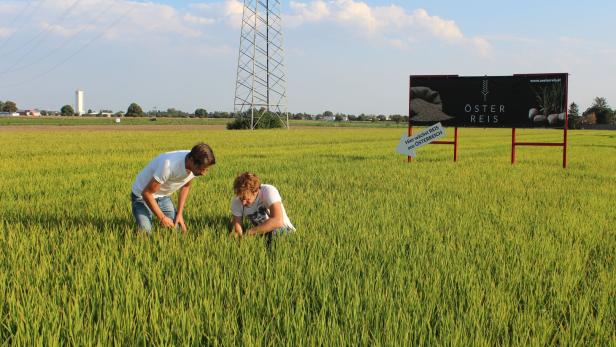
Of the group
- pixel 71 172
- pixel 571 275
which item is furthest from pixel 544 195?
pixel 71 172

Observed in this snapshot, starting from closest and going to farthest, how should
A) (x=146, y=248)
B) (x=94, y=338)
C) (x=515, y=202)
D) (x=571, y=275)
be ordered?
(x=94, y=338)
(x=571, y=275)
(x=146, y=248)
(x=515, y=202)

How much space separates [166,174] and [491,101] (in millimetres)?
A: 12206

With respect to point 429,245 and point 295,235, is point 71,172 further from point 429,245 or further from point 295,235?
point 429,245

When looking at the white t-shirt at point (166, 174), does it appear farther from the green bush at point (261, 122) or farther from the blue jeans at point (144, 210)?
the green bush at point (261, 122)

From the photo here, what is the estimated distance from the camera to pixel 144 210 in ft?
17.6

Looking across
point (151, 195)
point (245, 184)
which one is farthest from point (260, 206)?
point (151, 195)

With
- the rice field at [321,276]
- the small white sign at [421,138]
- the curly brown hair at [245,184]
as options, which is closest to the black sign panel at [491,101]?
the small white sign at [421,138]

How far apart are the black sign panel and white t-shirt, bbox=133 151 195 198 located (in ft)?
37.7

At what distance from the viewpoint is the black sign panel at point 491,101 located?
48.0ft

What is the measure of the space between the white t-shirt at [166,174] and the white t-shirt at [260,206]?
0.59 metres

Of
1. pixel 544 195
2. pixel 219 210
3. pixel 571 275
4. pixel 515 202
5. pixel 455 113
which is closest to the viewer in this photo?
pixel 571 275

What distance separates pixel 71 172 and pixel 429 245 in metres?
9.92

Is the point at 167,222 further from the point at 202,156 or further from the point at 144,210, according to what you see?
the point at 202,156

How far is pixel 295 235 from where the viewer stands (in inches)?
201
